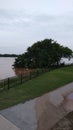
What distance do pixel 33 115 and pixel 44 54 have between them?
4719 cm

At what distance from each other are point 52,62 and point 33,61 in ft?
16.9

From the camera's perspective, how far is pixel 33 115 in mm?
11977

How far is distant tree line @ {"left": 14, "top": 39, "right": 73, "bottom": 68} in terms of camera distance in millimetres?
59500

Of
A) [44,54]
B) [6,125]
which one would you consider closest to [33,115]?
[6,125]

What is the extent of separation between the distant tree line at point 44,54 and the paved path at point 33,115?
4421cm

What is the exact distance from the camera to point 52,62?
61844mm

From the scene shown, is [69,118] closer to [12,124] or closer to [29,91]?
[12,124]

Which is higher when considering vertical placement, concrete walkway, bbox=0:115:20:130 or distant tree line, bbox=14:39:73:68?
distant tree line, bbox=14:39:73:68

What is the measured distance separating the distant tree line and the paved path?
1741 inches

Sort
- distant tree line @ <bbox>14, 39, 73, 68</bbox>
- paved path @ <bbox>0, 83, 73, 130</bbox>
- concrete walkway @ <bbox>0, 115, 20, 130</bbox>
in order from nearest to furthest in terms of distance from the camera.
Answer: concrete walkway @ <bbox>0, 115, 20, 130</bbox>, paved path @ <bbox>0, 83, 73, 130</bbox>, distant tree line @ <bbox>14, 39, 73, 68</bbox>

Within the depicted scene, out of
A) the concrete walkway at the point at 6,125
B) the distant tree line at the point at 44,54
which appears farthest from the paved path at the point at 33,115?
the distant tree line at the point at 44,54

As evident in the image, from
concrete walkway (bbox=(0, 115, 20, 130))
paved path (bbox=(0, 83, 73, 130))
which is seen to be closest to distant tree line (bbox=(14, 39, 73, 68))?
paved path (bbox=(0, 83, 73, 130))

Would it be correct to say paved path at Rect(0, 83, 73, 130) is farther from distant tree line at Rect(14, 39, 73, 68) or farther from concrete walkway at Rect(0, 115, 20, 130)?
distant tree line at Rect(14, 39, 73, 68)

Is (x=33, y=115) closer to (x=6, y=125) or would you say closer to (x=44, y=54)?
(x=6, y=125)
